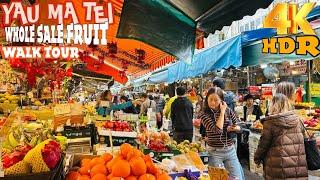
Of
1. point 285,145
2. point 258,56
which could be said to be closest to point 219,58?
point 258,56

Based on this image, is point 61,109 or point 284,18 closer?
point 284,18

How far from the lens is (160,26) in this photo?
6258 mm

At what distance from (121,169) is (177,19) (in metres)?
3.59

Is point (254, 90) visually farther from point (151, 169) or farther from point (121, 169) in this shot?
point (121, 169)

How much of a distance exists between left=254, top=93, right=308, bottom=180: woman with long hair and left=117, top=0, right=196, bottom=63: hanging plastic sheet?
5.46ft

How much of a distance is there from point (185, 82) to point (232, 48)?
15005mm

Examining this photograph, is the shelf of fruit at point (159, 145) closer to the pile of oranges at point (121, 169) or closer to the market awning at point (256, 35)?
the pile of oranges at point (121, 169)

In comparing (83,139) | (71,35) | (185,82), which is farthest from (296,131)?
(185,82)

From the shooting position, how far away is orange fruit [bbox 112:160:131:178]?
97.5 inches

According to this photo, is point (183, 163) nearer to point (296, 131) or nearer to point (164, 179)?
point (164, 179)

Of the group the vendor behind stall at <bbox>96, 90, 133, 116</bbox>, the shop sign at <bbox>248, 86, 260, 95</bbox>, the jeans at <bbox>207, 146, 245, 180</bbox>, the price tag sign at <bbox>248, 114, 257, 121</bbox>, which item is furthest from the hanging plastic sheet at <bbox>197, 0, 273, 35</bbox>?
the shop sign at <bbox>248, 86, 260, 95</bbox>

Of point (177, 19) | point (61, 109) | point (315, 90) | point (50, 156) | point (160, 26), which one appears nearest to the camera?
point (50, 156)

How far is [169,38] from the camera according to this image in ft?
21.1

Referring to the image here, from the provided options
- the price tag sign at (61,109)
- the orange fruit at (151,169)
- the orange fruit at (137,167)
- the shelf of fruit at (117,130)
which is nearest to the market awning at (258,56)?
the shelf of fruit at (117,130)
